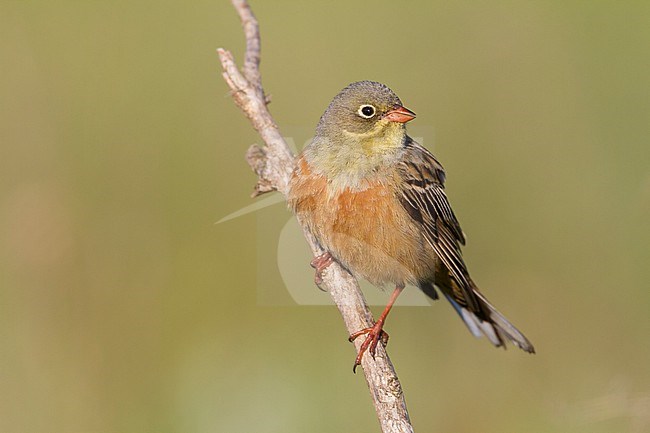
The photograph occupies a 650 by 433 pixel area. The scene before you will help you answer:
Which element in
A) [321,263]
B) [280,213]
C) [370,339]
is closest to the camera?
[370,339]

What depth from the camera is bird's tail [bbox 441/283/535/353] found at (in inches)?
230

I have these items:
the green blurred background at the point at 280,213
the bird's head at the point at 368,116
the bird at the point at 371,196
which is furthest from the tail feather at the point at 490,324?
the bird's head at the point at 368,116

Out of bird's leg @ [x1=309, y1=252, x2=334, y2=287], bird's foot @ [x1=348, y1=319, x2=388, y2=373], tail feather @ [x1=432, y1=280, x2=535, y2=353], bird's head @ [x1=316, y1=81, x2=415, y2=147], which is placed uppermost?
bird's head @ [x1=316, y1=81, x2=415, y2=147]

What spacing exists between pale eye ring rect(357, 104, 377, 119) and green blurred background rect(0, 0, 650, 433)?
132 cm

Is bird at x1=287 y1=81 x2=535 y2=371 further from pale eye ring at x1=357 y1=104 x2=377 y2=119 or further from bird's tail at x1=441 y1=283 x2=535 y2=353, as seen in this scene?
bird's tail at x1=441 y1=283 x2=535 y2=353

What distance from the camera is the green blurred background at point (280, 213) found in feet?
20.9

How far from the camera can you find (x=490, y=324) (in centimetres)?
604

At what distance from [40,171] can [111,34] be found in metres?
2.57

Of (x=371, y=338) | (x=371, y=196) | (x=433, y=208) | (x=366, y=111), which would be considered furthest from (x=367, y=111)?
(x=371, y=338)

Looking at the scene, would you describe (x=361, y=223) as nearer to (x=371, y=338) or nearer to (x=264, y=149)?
(x=371, y=338)

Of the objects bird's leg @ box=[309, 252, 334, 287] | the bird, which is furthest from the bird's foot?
bird's leg @ box=[309, 252, 334, 287]

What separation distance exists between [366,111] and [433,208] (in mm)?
863

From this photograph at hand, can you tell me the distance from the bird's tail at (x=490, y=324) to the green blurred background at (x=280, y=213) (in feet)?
1.64

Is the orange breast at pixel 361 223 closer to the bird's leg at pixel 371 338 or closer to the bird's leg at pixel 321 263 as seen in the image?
the bird's leg at pixel 321 263
